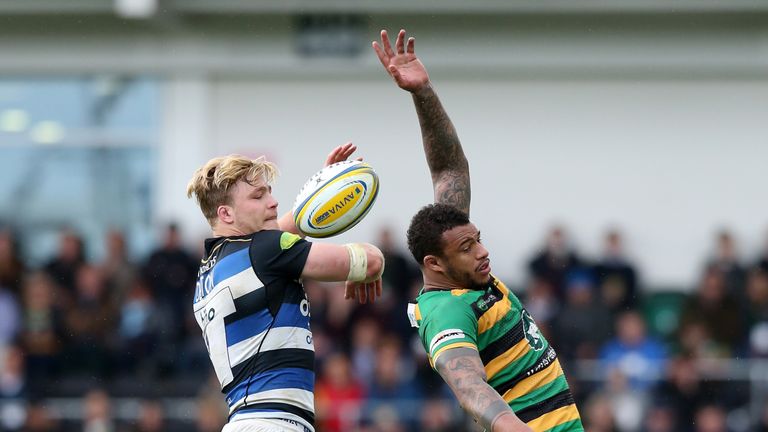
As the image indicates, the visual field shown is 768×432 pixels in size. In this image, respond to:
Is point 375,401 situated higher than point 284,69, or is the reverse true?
point 284,69

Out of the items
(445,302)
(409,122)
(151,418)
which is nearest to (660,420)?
(151,418)

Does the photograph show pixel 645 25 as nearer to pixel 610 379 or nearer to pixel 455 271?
pixel 610 379

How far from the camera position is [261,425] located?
5.68 m

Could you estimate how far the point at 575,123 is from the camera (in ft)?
54.2

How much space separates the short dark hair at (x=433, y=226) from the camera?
19.5 ft

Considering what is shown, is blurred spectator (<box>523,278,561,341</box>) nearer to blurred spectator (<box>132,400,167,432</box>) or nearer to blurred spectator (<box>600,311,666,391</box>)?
blurred spectator (<box>600,311,666,391</box>)

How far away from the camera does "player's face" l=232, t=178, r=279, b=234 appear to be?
5.93m

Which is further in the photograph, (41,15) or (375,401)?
(41,15)

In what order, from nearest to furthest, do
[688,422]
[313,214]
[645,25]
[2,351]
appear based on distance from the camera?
1. [313,214]
2. [688,422]
3. [2,351]
4. [645,25]

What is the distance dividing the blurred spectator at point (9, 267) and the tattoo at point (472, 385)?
33.0 feet

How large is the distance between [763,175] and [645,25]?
2.36m

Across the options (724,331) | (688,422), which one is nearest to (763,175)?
(724,331)

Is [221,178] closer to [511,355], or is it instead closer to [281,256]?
[281,256]

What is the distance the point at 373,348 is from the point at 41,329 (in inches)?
144
